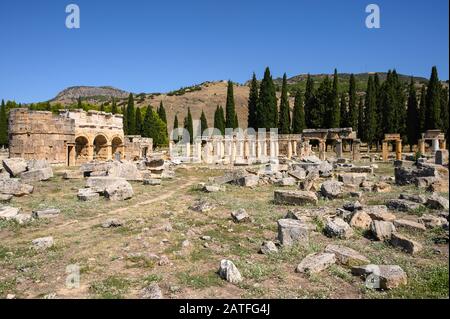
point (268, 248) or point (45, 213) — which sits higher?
point (45, 213)

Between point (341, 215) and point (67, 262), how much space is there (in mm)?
7576

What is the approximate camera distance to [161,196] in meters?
15.8

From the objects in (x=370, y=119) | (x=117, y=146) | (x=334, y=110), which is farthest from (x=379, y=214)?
(x=370, y=119)

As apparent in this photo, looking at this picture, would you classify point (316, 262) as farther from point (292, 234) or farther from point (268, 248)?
point (292, 234)

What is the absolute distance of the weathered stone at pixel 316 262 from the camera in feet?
22.0

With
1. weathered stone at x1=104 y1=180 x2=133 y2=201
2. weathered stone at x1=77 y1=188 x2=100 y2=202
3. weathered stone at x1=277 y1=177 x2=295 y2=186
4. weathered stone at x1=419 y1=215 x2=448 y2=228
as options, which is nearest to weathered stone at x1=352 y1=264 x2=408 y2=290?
weathered stone at x1=419 y1=215 x2=448 y2=228

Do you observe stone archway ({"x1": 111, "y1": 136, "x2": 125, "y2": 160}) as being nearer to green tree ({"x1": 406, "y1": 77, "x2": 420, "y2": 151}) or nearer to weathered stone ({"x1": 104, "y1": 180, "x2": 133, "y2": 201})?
weathered stone ({"x1": 104, "y1": 180, "x2": 133, "y2": 201})

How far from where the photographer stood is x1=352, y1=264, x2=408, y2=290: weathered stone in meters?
5.94

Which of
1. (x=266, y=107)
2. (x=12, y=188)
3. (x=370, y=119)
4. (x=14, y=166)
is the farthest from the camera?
(x=370, y=119)

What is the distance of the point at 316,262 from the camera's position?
6.84 meters

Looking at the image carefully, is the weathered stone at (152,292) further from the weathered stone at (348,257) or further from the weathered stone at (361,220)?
the weathered stone at (361,220)

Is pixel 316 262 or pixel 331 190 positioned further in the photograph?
pixel 331 190

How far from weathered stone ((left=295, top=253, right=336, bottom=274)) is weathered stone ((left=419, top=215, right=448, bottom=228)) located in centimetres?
410

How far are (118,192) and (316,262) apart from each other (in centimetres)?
967
